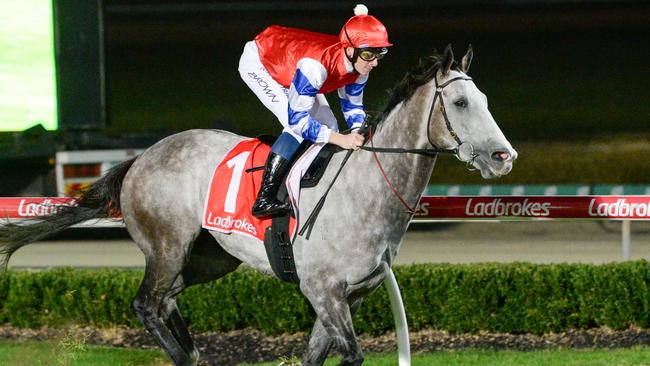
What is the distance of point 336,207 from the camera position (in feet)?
14.7

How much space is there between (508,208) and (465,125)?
6.66 feet

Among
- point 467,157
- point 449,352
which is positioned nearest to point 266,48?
point 467,157

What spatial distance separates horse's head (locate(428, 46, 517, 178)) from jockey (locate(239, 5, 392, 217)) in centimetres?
31

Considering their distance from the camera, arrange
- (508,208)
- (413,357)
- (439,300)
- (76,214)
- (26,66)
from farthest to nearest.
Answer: (26,66) → (439,300) → (508,208) → (413,357) → (76,214)

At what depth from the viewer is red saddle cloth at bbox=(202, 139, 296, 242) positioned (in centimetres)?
476

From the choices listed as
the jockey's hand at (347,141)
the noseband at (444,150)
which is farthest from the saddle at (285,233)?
the noseband at (444,150)

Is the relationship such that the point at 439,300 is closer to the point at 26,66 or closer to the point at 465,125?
the point at 465,125

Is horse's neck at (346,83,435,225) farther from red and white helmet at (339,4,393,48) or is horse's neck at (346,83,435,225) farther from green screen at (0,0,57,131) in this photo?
green screen at (0,0,57,131)

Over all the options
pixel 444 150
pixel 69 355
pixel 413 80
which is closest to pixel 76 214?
pixel 69 355

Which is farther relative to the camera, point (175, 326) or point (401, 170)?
point (175, 326)

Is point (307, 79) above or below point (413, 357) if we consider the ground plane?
above

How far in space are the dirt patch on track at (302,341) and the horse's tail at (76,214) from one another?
0.70 meters

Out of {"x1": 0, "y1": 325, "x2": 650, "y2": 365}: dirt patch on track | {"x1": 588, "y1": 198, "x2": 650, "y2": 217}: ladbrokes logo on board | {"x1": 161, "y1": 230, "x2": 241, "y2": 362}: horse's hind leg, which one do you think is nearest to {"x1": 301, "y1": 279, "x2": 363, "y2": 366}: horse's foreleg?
{"x1": 161, "y1": 230, "x2": 241, "y2": 362}: horse's hind leg

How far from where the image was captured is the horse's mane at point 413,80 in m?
4.38
